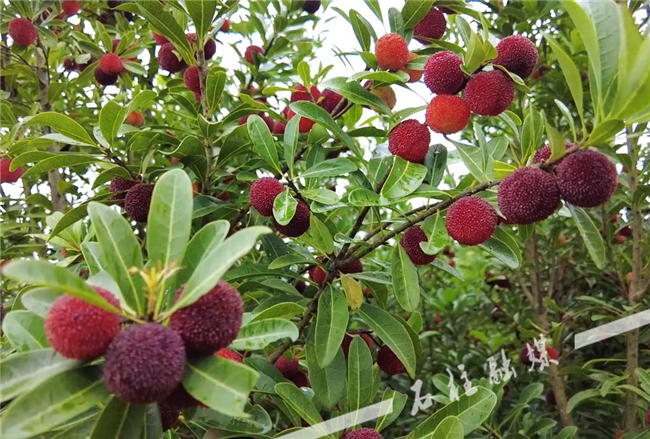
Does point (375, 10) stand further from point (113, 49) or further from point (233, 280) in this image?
point (113, 49)

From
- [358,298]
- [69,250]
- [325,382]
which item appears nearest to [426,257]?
[358,298]

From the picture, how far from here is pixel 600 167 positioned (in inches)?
29.9

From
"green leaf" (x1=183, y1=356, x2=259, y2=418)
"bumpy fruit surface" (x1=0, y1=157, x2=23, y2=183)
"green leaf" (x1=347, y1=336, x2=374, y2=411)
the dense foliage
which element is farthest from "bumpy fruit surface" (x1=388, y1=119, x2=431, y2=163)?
"bumpy fruit surface" (x1=0, y1=157, x2=23, y2=183)

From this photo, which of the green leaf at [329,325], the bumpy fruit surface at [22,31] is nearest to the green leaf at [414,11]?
the green leaf at [329,325]

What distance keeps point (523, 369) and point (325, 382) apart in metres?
1.32

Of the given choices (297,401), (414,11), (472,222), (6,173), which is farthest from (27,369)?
(6,173)

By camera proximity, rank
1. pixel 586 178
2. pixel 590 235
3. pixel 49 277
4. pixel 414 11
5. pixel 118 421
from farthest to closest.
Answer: pixel 414 11 < pixel 590 235 < pixel 586 178 < pixel 118 421 < pixel 49 277

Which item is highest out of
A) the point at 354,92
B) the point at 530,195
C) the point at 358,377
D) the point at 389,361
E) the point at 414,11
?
the point at 414,11

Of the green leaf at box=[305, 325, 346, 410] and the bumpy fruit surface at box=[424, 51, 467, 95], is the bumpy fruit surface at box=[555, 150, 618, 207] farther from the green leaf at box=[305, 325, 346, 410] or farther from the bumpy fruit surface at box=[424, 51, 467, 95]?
the green leaf at box=[305, 325, 346, 410]

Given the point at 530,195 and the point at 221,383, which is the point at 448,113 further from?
the point at 221,383

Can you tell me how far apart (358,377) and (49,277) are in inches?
23.9

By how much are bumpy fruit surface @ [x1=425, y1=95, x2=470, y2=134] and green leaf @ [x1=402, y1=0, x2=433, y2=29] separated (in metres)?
0.21

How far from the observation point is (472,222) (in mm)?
Answer: 892

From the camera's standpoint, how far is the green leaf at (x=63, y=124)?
925 mm
